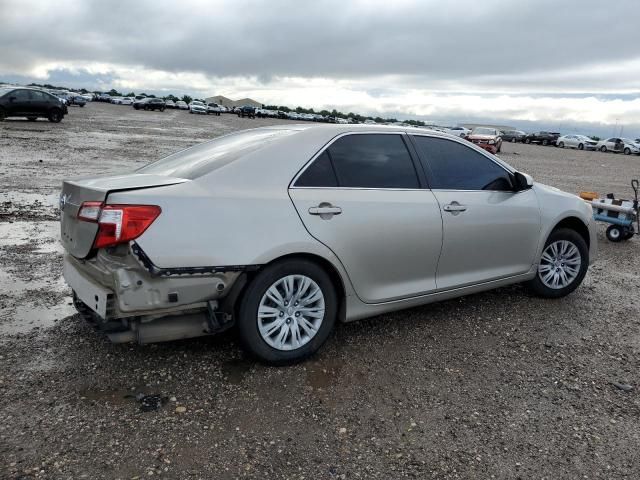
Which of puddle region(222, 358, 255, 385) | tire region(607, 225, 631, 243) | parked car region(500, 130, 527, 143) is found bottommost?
puddle region(222, 358, 255, 385)

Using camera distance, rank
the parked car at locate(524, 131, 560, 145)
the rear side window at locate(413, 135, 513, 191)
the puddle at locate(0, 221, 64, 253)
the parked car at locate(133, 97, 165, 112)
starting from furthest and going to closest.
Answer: the parked car at locate(133, 97, 165, 112), the parked car at locate(524, 131, 560, 145), the puddle at locate(0, 221, 64, 253), the rear side window at locate(413, 135, 513, 191)

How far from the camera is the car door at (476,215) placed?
14.4 feet

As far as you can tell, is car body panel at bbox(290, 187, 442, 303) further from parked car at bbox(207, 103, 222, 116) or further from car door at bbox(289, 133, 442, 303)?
parked car at bbox(207, 103, 222, 116)

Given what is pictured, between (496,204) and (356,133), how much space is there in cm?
146

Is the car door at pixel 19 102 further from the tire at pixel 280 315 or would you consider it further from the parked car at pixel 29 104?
the tire at pixel 280 315

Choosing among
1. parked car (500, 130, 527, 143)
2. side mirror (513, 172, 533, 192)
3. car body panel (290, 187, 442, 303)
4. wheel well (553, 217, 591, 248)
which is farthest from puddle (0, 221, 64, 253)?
parked car (500, 130, 527, 143)

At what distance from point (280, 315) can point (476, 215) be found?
1.93m

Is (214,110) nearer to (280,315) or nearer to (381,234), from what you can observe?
(381,234)

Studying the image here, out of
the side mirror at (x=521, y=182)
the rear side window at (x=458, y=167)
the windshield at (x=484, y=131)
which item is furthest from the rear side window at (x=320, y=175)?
the windshield at (x=484, y=131)

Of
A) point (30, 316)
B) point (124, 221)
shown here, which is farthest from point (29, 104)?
point (124, 221)

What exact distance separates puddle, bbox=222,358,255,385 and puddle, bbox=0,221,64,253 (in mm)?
3333

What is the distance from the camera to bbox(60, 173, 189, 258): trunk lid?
3268mm

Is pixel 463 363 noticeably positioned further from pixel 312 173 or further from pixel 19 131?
pixel 19 131

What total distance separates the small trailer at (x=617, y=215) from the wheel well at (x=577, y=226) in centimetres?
279
